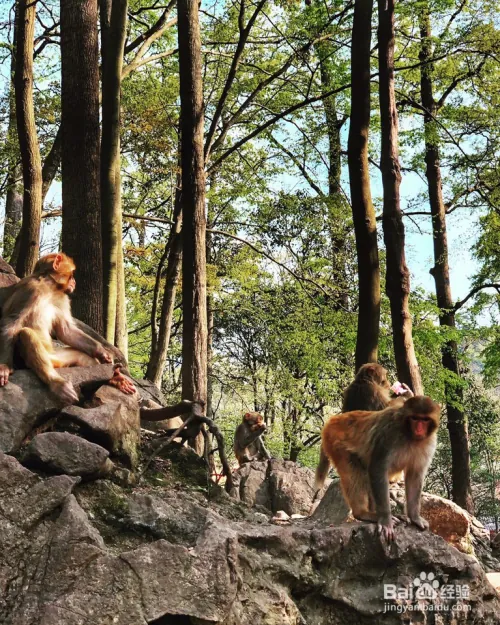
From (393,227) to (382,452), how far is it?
6.61m

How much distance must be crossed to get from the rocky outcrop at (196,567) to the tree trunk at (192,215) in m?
3.83

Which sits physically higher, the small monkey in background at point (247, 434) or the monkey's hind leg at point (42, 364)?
the monkey's hind leg at point (42, 364)

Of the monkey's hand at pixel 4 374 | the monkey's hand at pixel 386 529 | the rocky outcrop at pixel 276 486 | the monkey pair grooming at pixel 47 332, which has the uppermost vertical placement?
the monkey pair grooming at pixel 47 332

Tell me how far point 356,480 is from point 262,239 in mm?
14420

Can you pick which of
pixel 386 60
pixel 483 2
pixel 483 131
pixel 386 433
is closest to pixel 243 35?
pixel 386 60

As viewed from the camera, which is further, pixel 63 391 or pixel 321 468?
pixel 321 468

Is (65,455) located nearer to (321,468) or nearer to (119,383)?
(119,383)

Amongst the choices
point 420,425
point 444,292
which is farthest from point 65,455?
point 444,292

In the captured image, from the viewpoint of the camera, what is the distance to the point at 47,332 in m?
4.95

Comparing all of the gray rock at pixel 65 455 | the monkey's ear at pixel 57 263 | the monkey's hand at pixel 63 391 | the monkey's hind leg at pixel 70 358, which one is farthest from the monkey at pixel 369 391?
the gray rock at pixel 65 455

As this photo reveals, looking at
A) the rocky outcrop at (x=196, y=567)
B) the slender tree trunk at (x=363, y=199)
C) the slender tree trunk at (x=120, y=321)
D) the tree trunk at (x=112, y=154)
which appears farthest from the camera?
the slender tree trunk at (x=120, y=321)

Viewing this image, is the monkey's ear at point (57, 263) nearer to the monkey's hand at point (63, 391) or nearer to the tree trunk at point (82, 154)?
the monkey's hand at point (63, 391)

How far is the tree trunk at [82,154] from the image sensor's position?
284 inches

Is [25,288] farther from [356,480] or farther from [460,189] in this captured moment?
[460,189]
